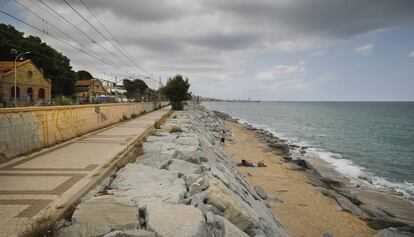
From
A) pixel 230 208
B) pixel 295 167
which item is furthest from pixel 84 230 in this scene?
pixel 295 167

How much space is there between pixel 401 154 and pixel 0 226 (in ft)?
107

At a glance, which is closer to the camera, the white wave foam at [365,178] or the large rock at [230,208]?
the large rock at [230,208]

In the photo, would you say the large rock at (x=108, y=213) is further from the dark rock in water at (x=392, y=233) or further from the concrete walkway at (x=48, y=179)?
the dark rock in water at (x=392, y=233)

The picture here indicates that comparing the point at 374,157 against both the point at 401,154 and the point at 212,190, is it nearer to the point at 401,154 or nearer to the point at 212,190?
the point at 401,154

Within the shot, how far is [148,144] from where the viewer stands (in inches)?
472

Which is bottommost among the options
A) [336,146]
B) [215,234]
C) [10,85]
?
[336,146]

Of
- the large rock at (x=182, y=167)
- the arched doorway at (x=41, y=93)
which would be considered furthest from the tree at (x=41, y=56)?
the large rock at (x=182, y=167)

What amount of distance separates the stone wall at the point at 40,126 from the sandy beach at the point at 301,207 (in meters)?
8.52

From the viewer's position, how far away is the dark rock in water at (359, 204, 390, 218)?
1159 cm

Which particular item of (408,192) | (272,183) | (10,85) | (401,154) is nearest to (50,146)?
(272,183)

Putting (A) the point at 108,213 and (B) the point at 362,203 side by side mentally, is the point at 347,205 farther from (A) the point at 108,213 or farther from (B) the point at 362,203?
(A) the point at 108,213

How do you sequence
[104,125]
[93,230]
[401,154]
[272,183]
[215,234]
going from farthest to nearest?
[401,154] → [104,125] → [272,183] → [215,234] → [93,230]

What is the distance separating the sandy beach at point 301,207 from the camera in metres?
9.82

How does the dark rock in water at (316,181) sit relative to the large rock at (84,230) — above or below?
below
